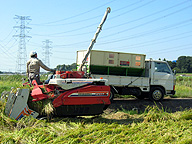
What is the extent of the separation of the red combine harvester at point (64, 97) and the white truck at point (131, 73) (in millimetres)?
5012

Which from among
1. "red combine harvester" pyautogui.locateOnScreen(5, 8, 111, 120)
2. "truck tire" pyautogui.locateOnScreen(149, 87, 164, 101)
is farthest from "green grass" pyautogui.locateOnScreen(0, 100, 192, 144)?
"truck tire" pyautogui.locateOnScreen(149, 87, 164, 101)

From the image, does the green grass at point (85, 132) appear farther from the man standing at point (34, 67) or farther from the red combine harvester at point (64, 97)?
the man standing at point (34, 67)

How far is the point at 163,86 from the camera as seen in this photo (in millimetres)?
12805

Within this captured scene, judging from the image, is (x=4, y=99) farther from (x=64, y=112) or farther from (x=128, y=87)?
(x=128, y=87)

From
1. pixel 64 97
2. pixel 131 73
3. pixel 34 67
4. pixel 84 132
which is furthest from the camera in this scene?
pixel 131 73

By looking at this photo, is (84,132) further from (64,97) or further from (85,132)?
(64,97)

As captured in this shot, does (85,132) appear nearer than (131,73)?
Yes

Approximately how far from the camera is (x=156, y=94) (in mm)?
12648

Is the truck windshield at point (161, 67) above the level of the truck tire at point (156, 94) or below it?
above

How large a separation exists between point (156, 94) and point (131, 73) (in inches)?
68.5

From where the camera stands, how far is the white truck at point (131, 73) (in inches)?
465

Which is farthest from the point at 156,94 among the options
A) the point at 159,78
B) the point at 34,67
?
the point at 34,67

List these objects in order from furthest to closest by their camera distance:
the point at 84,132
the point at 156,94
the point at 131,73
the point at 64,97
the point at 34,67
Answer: the point at 131,73 → the point at 156,94 → the point at 34,67 → the point at 64,97 → the point at 84,132

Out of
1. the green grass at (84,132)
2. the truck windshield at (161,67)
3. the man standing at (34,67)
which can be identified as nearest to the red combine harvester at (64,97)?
the green grass at (84,132)
